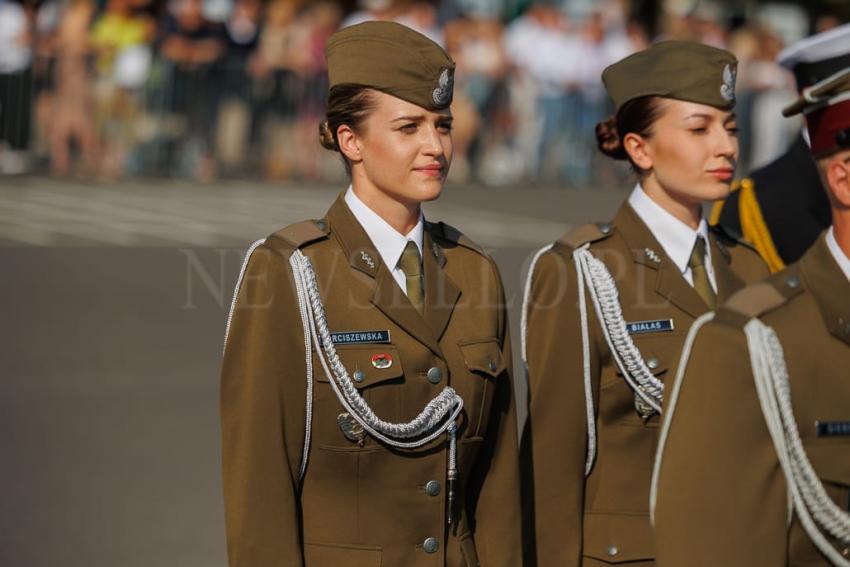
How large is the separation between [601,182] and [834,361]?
15.2 meters

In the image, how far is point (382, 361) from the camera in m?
3.68

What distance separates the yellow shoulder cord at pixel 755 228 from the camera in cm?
513

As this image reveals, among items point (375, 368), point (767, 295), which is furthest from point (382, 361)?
point (767, 295)

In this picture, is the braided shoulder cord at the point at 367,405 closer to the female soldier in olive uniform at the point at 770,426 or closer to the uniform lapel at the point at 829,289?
the female soldier in olive uniform at the point at 770,426

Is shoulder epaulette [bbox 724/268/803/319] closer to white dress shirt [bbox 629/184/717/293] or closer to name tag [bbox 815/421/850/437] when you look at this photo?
name tag [bbox 815/421/850/437]

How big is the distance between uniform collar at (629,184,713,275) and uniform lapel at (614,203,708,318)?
0.02 meters

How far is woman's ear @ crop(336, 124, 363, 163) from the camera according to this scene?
380 centimetres

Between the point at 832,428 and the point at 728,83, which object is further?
the point at 728,83

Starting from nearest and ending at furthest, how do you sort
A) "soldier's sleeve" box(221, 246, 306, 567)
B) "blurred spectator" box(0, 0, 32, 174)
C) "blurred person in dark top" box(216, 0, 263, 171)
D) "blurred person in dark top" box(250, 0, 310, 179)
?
"soldier's sleeve" box(221, 246, 306, 567)
"blurred spectator" box(0, 0, 32, 174)
"blurred person in dark top" box(216, 0, 263, 171)
"blurred person in dark top" box(250, 0, 310, 179)

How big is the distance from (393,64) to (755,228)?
Result: 1.88 m

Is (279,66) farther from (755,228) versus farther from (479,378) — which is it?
(479,378)

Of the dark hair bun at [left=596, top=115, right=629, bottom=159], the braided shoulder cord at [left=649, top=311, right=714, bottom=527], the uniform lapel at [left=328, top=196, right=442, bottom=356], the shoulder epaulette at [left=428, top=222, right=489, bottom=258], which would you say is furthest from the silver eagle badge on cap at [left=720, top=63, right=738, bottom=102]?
the braided shoulder cord at [left=649, top=311, right=714, bottom=527]

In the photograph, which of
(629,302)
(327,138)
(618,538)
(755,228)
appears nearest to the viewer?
(327,138)

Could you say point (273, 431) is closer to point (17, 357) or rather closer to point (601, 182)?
point (17, 357)
